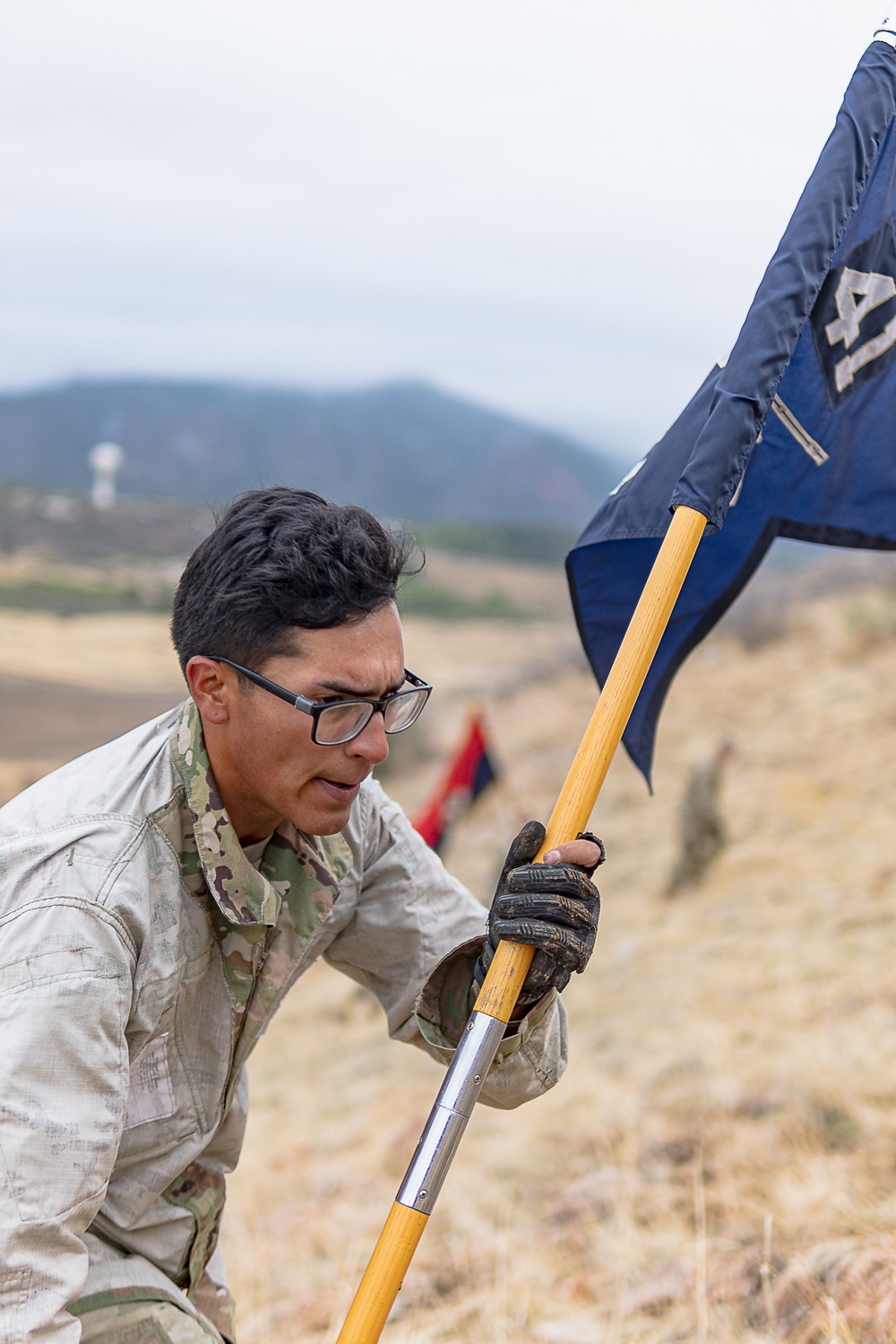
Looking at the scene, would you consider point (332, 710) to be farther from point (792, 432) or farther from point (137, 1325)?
point (792, 432)

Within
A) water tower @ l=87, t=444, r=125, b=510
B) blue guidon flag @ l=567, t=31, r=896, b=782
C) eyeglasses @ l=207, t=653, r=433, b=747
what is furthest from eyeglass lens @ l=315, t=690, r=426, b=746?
water tower @ l=87, t=444, r=125, b=510

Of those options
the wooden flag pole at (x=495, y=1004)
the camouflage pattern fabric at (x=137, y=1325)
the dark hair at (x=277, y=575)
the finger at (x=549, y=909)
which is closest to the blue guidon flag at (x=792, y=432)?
the wooden flag pole at (x=495, y=1004)

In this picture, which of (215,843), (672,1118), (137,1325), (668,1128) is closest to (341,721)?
(215,843)

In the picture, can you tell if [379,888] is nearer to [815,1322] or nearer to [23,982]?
[23,982]

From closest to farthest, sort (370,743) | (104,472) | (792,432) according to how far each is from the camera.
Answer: (370,743), (792,432), (104,472)

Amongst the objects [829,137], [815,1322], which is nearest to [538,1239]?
[815,1322]

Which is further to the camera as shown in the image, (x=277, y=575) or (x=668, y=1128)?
(x=668, y=1128)

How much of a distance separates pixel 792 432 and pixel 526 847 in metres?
1.20

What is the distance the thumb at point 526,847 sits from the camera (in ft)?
6.73

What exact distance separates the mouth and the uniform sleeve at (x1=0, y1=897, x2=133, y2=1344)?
40 cm

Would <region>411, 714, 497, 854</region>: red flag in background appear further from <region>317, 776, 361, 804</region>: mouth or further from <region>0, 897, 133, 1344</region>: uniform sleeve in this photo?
<region>0, 897, 133, 1344</region>: uniform sleeve

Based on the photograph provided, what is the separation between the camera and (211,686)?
2.00 meters

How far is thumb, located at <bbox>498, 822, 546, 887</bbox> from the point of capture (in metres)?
2.05

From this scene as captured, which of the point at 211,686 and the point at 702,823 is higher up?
the point at 211,686
